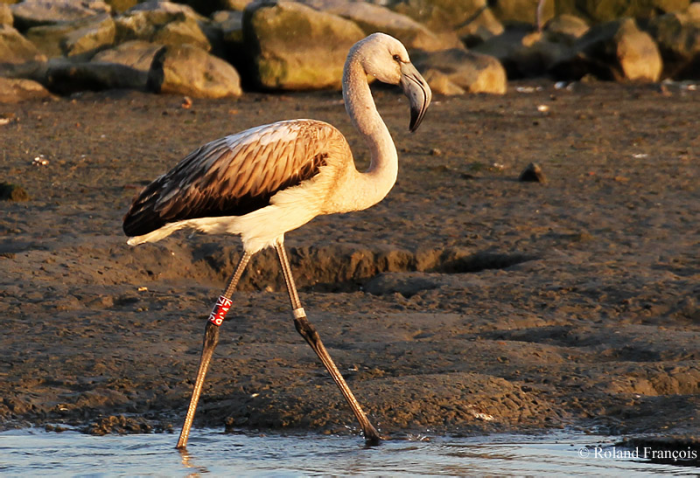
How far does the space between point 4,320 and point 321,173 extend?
2.29 m

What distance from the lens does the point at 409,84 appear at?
5.36 metres

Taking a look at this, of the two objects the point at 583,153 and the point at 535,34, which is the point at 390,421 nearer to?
the point at 583,153

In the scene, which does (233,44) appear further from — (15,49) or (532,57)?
(532,57)

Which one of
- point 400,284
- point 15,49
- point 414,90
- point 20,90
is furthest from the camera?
point 15,49

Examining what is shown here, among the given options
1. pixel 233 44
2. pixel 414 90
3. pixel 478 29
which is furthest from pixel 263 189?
pixel 478 29

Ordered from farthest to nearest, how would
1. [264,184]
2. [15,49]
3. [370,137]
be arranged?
1. [15,49]
2. [370,137]
3. [264,184]

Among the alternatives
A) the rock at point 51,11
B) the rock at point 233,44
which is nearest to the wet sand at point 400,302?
the rock at point 233,44

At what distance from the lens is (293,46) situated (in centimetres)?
1645

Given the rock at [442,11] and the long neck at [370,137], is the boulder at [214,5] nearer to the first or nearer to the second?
the rock at [442,11]

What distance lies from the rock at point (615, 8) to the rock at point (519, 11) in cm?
41

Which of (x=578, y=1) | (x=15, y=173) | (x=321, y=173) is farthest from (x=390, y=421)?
(x=578, y=1)

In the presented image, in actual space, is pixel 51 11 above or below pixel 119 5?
below

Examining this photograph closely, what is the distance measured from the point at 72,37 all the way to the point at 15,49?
1.18 m

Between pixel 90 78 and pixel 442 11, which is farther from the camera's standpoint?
pixel 442 11
